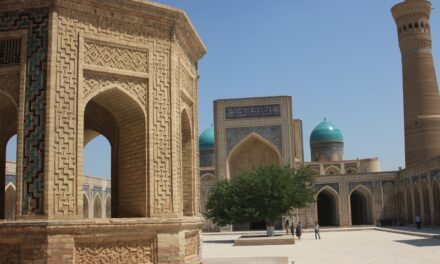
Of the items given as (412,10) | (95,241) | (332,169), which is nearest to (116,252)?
(95,241)

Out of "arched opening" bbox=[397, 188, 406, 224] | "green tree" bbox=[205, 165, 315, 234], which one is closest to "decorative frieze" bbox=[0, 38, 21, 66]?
"green tree" bbox=[205, 165, 315, 234]

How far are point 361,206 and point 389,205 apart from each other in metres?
3.55

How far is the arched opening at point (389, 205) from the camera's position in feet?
93.1

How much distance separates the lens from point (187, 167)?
28.7ft

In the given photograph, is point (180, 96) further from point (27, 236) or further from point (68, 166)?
point (27, 236)

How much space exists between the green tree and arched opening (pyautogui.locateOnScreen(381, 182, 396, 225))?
9545mm

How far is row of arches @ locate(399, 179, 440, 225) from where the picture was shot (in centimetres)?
2305

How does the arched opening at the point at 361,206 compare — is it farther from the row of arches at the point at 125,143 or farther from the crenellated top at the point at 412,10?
the row of arches at the point at 125,143

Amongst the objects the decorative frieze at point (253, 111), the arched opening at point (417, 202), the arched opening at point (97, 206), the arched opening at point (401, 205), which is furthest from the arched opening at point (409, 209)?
the arched opening at point (97, 206)

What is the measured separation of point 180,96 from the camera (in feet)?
26.1

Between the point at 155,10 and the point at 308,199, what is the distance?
48.7 feet

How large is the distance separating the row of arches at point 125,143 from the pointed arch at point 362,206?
21.7m

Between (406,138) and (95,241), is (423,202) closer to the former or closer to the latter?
(406,138)

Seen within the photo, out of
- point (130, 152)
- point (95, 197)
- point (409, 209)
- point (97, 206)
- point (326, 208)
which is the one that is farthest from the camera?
point (326, 208)
